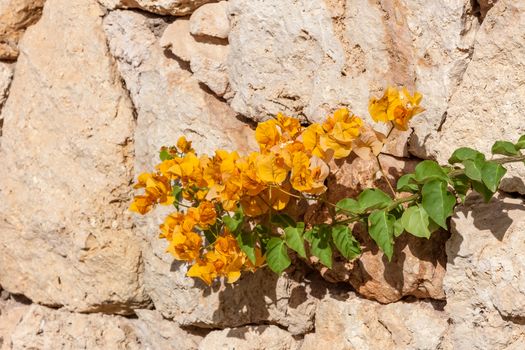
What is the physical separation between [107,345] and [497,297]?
4.54ft

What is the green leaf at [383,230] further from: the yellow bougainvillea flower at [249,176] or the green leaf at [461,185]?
the yellow bougainvillea flower at [249,176]

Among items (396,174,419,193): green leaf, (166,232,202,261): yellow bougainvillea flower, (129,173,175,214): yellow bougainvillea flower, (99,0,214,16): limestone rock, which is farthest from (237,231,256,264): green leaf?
(99,0,214,16): limestone rock

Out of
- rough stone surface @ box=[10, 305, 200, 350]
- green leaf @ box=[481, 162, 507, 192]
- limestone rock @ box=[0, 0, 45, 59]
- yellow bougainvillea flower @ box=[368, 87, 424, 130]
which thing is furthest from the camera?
limestone rock @ box=[0, 0, 45, 59]

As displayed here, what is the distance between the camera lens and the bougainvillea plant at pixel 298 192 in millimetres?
1931

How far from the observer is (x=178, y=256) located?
7.11 ft

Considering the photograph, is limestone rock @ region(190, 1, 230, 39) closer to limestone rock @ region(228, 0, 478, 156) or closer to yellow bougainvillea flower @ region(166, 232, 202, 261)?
limestone rock @ region(228, 0, 478, 156)

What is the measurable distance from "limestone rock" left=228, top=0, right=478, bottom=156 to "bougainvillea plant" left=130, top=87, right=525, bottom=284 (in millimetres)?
126

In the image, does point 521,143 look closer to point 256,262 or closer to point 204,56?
point 256,262

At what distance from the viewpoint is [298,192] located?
2.22m

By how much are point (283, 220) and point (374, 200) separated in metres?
0.28

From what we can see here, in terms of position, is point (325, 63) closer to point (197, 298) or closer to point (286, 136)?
point (286, 136)

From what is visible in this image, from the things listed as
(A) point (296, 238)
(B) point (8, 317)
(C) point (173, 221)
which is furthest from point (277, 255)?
(B) point (8, 317)

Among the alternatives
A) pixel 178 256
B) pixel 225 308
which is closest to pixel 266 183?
pixel 178 256

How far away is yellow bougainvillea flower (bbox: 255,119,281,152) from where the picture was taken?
2064 mm
